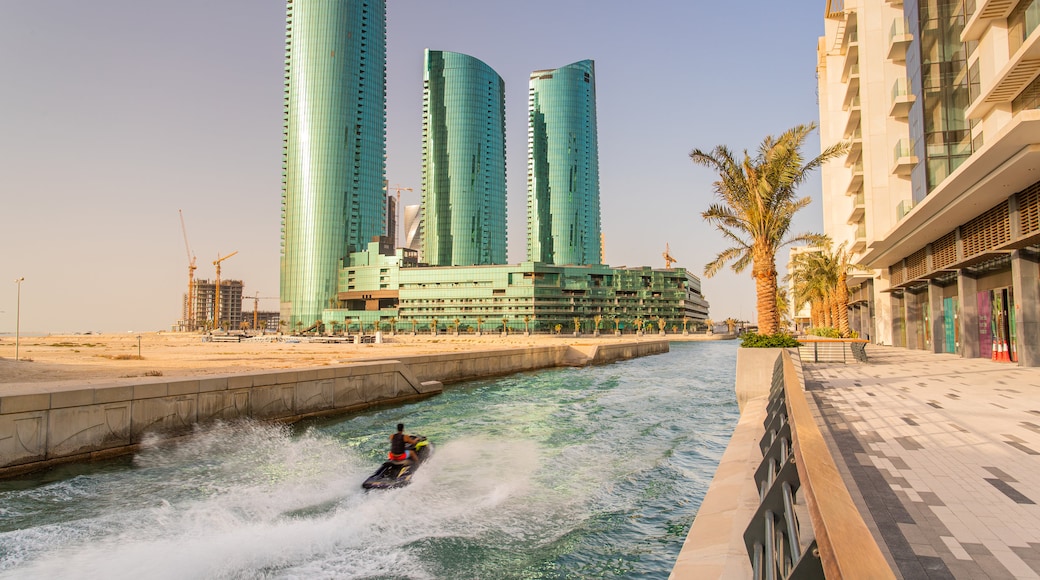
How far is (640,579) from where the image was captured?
7285 mm

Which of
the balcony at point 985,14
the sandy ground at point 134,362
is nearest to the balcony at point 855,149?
the balcony at point 985,14

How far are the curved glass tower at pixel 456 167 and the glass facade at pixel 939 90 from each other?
562ft

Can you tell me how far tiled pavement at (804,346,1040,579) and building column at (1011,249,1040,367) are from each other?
17.6 feet

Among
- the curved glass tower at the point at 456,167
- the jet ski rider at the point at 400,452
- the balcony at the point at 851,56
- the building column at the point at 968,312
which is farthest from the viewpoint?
the curved glass tower at the point at 456,167

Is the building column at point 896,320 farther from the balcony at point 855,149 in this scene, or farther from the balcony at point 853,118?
the balcony at point 853,118

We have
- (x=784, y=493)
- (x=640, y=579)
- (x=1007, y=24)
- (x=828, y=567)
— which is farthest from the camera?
(x=1007, y=24)

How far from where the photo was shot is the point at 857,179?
146 feet

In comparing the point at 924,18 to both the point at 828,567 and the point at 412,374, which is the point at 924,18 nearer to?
the point at 412,374

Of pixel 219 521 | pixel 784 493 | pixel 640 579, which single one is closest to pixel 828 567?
pixel 784 493

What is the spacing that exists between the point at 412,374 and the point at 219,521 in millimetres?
17930

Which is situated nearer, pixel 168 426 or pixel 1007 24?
pixel 168 426

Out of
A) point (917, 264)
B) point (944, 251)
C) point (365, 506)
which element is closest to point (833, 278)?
point (917, 264)

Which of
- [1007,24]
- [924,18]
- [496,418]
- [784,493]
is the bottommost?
[496,418]

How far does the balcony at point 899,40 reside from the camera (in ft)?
110
